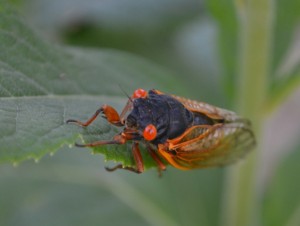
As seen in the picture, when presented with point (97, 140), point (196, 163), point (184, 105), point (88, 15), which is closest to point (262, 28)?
point (184, 105)

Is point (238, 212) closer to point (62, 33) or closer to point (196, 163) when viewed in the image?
point (196, 163)

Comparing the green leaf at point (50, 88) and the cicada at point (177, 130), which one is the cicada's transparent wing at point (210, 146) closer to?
the cicada at point (177, 130)

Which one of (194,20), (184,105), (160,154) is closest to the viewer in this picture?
(160,154)

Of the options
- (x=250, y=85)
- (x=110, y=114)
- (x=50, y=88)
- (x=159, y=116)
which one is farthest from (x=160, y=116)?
(x=250, y=85)

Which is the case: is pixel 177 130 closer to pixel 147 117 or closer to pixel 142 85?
pixel 147 117

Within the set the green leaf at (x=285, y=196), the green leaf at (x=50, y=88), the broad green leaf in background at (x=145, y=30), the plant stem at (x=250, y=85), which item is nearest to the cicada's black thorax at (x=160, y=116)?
the green leaf at (x=50, y=88)
